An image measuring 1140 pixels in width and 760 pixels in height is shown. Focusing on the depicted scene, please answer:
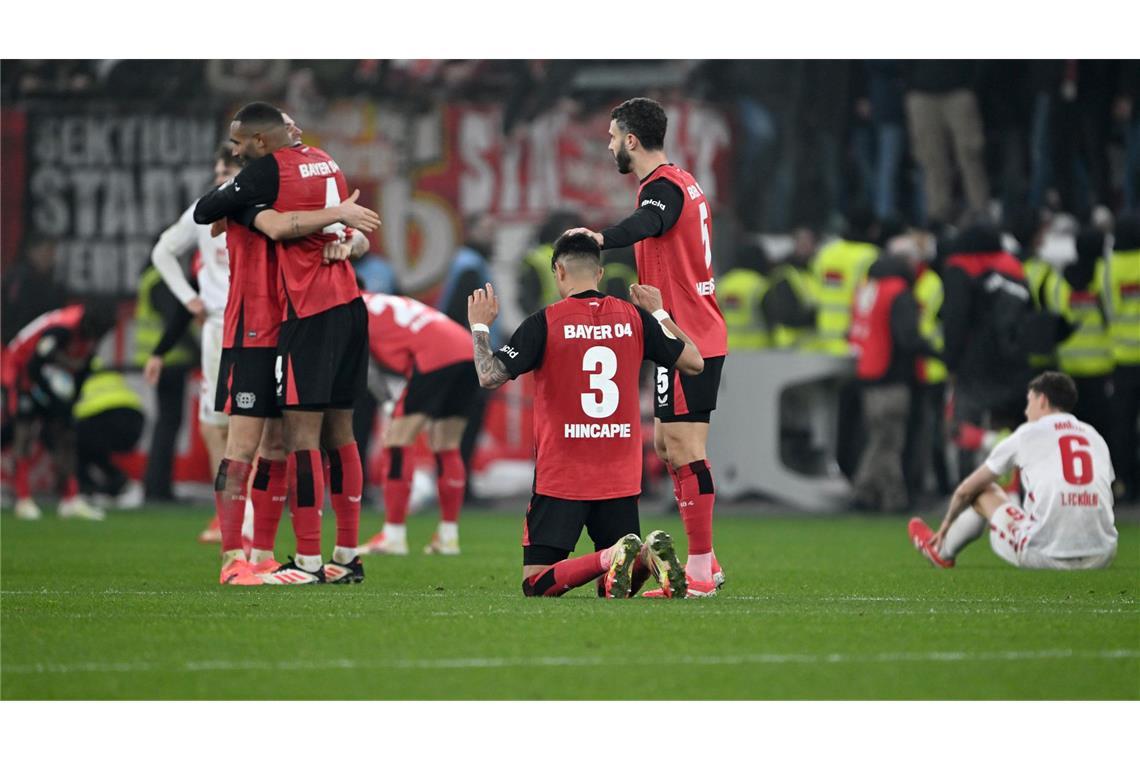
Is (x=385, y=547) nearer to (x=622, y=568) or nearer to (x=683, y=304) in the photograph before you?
(x=683, y=304)

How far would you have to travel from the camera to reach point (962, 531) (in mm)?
10617

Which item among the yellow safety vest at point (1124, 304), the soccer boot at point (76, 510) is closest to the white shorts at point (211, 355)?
the soccer boot at point (76, 510)

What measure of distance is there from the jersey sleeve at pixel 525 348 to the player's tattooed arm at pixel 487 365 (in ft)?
0.14

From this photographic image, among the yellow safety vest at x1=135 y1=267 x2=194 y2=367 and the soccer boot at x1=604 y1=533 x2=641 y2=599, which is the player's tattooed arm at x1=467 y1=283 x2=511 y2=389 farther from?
the yellow safety vest at x1=135 y1=267 x2=194 y2=367

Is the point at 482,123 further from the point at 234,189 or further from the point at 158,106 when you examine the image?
the point at 234,189

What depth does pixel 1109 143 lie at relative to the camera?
1822 cm

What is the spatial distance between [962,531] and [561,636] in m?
4.26

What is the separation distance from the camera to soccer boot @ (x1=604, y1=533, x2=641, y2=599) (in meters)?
7.85

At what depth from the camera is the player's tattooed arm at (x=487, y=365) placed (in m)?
7.96

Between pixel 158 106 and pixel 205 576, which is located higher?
pixel 158 106

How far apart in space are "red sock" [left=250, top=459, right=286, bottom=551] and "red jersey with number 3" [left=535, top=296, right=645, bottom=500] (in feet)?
5.34

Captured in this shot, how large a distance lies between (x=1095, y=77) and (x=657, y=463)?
5.24 metres

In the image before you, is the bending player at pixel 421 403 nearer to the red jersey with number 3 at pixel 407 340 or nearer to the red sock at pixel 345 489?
→ the red jersey with number 3 at pixel 407 340

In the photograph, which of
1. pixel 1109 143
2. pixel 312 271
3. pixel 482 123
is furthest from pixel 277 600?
pixel 1109 143
